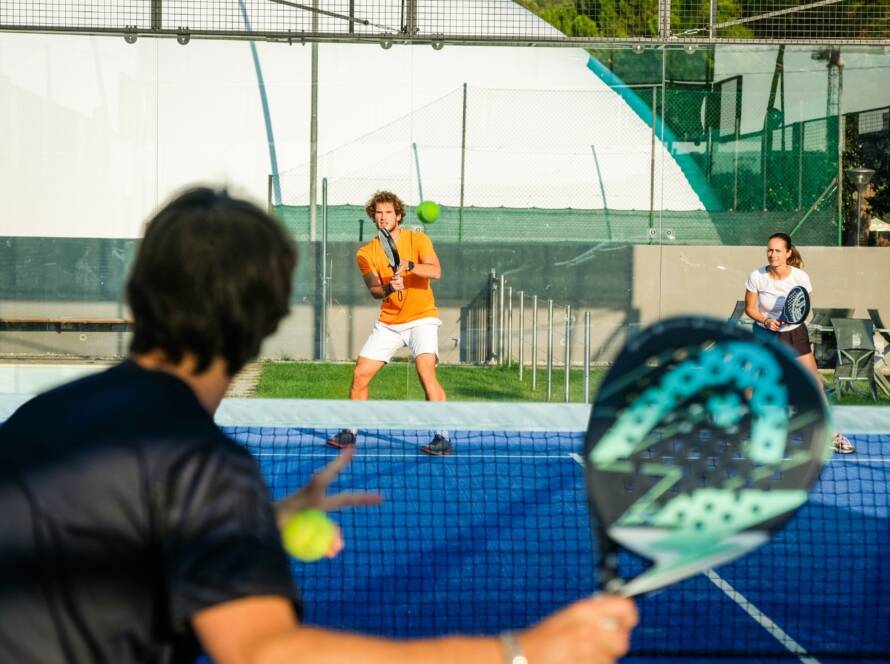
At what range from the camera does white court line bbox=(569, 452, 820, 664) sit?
429cm

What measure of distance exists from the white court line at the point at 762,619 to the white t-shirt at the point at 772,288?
3.60 metres

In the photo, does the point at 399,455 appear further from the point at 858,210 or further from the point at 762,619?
the point at 858,210

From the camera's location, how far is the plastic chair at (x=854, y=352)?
36.9 feet

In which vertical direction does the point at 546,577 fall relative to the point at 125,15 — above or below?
below

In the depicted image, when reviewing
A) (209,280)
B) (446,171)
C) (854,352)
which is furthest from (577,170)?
(209,280)

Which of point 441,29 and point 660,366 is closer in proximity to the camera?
point 660,366

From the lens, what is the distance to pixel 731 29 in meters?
14.0

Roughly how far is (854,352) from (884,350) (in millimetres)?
316

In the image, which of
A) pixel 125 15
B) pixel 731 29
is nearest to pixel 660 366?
pixel 125 15

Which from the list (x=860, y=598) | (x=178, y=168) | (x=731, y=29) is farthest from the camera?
(x=731, y=29)

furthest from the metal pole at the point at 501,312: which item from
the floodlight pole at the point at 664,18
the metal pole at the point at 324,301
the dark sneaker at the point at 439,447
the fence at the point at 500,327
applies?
the dark sneaker at the point at 439,447

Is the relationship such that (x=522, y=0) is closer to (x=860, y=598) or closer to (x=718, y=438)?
(x=860, y=598)

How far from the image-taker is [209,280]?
146cm

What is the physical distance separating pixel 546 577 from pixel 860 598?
1211mm
